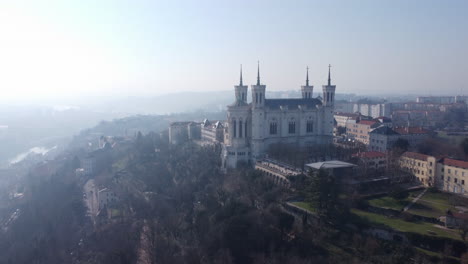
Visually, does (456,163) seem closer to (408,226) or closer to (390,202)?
(390,202)

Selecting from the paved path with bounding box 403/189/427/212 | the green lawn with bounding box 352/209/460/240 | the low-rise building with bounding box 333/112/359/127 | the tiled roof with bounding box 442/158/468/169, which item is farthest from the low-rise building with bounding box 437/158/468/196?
the low-rise building with bounding box 333/112/359/127

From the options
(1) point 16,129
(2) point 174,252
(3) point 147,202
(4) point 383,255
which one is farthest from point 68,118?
(4) point 383,255

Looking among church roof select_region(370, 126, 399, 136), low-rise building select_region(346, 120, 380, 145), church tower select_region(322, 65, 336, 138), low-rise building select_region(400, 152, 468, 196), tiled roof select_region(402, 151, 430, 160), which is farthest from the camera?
low-rise building select_region(346, 120, 380, 145)

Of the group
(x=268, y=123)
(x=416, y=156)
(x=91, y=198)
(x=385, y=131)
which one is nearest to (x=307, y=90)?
(x=268, y=123)

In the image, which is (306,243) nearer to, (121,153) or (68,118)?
(121,153)

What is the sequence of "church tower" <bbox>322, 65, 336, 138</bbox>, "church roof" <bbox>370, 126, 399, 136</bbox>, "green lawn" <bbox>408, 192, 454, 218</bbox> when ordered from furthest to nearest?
"church roof" <bbox>370, 126, 399, 136</bbox>, "church tower" <bbox>322, 65, 336, 138</bbox>, "green lawn" <bbox>408, 192, 454, 218</bbox>

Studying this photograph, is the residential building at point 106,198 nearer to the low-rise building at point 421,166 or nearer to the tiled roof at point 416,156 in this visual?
the low-rise building at point 421,166

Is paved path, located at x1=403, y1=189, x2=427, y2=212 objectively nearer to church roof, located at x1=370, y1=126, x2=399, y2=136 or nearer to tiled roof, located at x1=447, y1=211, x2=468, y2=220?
tiled roof, located at x1=447, y1=211, x2=468, y2=220
